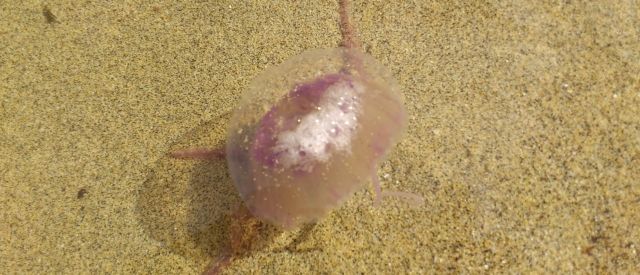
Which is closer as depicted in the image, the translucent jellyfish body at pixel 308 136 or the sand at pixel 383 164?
the translucent jellyfish body at pixel 308 136

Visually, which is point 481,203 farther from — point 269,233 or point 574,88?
point 269,233

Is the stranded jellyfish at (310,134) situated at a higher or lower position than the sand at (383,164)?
higher

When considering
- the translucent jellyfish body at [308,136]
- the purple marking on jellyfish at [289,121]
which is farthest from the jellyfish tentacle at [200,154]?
the purple marking on jellyfish at [289,121]

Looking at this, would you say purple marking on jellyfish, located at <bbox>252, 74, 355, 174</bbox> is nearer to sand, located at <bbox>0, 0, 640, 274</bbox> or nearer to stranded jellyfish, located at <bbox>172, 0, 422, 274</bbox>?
stranded jellyfish, located at <bbox>172, 0, 422, 274</bbox>

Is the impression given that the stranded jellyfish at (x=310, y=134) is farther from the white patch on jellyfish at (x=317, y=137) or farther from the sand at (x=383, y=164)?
the sand at (x=383, y=164)

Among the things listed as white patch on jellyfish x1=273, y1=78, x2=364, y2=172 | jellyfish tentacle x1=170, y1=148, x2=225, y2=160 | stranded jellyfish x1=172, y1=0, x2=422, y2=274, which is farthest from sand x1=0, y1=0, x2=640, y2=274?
white patch on jellyfish x1=273, y1=78, x2=364, y2=172

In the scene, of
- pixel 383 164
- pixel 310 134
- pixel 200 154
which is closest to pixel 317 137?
pixel 310 134

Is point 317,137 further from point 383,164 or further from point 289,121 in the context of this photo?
point 383,164
